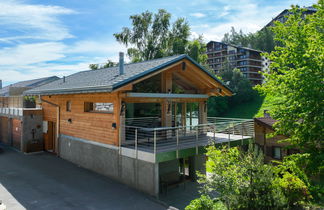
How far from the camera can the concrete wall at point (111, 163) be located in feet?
37.9

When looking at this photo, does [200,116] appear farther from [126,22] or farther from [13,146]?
[126,22]

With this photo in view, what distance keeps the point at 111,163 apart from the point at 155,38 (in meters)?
27.7

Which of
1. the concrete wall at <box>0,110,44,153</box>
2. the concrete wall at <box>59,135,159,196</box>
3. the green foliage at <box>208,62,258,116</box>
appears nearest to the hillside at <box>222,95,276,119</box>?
the green foliage at <box>208,62,258,116</box>

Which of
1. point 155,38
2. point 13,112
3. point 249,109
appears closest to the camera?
point 13,112

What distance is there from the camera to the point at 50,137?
1991cm

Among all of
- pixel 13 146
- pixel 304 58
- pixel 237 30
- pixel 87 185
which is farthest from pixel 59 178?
pixel 237 30

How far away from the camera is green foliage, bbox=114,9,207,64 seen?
3741 cm

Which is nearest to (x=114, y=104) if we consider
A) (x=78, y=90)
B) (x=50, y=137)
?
(x=78, y=90)

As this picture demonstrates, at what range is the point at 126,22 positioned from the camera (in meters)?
38.1

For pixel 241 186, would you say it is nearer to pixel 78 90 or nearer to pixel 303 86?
pixel 303 86

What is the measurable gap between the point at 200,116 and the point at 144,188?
7.41 m

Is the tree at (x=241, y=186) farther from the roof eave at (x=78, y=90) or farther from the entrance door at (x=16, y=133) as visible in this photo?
the entrance door at (x=16, y=133)

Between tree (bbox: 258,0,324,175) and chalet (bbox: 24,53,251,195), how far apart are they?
4036 mm

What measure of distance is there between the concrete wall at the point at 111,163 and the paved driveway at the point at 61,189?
355 millimetres
